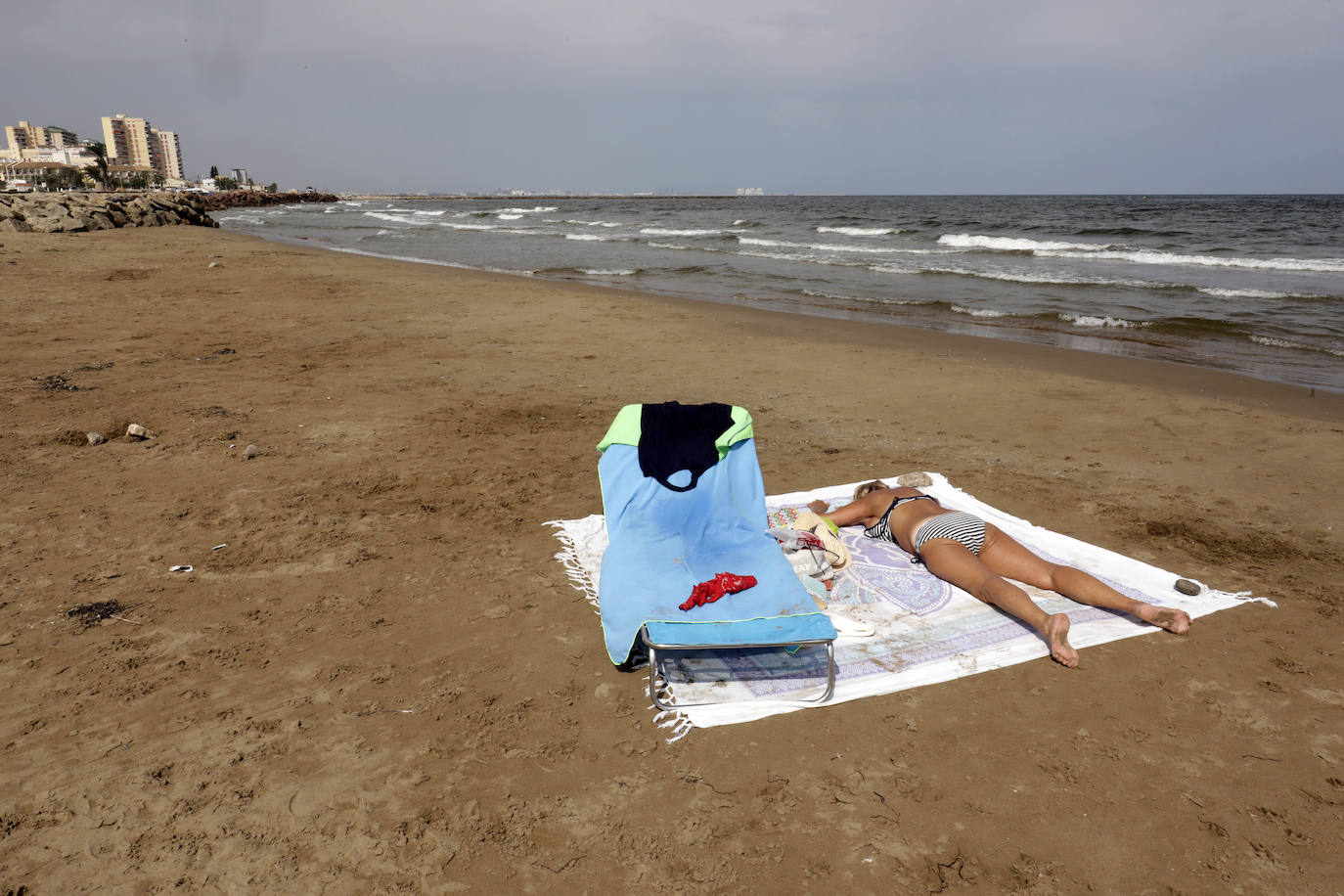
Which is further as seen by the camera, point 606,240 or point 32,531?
Answer: point 606,240

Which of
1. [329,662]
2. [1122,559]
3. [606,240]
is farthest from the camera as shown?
[606,240]

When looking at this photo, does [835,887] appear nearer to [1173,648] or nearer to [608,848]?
[608,848]

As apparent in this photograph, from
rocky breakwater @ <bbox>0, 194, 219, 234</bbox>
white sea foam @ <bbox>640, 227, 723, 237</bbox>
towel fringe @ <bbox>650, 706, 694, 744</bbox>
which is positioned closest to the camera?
towel fringe @ <bbox>650, 706, 694, 744</bbox>

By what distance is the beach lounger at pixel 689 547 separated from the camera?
3301 mm

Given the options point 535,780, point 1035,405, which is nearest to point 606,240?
point 1035,405

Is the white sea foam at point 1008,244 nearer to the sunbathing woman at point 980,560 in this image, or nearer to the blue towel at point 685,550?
the sunbathing woman at point 980,560

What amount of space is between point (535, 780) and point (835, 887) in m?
1.15

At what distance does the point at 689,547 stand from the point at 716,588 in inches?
21.1

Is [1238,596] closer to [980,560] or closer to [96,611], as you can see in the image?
[980,560]

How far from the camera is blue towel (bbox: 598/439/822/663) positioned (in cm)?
344

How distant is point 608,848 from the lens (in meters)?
2.52

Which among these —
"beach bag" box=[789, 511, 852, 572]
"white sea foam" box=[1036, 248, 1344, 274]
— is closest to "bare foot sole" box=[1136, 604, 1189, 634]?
"beach bag" box=[789, 511, 852, 572]

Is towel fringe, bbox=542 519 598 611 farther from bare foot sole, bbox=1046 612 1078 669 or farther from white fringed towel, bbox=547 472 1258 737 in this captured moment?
bare foot sole, bbox=1046 612 1078 669

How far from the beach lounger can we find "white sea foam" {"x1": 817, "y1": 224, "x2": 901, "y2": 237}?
32.4 meters
